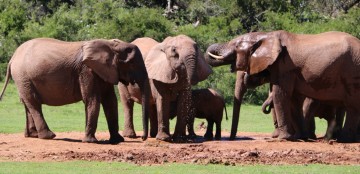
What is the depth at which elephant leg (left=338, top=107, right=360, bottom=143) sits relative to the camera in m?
19.9

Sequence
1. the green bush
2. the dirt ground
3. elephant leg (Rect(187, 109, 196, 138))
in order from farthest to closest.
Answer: the green bush
elephant leg (Rect(187, 109, 196, 138))
the dirt ground

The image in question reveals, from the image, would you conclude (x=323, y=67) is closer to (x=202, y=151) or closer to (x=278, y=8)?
(x=202, y=151)

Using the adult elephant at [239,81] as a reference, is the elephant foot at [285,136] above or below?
below

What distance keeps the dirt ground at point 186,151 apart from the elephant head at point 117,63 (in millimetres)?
1119

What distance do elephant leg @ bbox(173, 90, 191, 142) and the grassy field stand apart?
387 centimetres

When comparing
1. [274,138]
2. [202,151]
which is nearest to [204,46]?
[274,138]

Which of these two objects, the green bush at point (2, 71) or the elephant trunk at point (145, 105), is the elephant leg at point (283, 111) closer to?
the elephant trunk at point (145, 105)

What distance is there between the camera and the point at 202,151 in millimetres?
17766

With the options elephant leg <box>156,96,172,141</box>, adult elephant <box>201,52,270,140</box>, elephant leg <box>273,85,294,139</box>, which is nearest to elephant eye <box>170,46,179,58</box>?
elephant leg <box>156,96,172,141</box>

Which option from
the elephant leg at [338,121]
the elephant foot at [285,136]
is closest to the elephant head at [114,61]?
the elephant foot at [285,136]

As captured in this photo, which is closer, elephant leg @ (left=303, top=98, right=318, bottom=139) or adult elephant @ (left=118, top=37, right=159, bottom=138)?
elephant leg @ (left=303, top=98, right=318, bottom=139)

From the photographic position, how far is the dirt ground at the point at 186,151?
54.9ft

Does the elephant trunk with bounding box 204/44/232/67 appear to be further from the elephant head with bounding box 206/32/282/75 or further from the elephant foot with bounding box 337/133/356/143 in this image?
the elephant foot with bounding box 337/133/356/143

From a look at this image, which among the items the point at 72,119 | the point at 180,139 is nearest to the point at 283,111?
the point at 180,139
